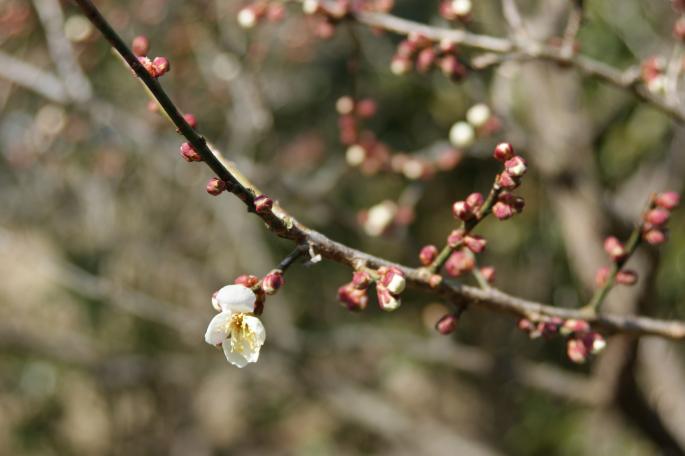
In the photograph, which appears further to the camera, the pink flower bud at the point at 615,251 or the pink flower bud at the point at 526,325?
the pink flower bud at the point at 615,251

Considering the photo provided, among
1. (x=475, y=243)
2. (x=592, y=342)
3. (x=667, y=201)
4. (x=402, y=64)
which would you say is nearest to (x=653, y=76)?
(x=667, y=201)

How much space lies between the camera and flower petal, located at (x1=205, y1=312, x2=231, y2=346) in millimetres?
1050

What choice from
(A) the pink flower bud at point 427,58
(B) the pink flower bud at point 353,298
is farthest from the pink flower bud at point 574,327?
(A) the pink flower bud at point 427,58

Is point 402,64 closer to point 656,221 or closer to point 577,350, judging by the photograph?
point 656,221

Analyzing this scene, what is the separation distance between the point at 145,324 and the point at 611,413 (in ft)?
13.1

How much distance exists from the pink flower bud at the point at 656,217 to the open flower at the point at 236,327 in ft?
2.67

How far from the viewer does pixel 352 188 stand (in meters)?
5.87

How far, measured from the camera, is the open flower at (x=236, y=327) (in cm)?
97

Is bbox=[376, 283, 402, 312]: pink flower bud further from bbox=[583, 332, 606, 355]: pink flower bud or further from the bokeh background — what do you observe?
the bokeh background

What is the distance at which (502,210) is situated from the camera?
1097 millimetres

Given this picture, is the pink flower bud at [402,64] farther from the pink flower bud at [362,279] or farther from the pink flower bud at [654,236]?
the pink flower bud at [362,279]

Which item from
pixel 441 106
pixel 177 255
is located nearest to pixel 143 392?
pixel 177 255

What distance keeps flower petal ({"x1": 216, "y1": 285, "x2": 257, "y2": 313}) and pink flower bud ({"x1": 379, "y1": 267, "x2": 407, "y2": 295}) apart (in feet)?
0.67

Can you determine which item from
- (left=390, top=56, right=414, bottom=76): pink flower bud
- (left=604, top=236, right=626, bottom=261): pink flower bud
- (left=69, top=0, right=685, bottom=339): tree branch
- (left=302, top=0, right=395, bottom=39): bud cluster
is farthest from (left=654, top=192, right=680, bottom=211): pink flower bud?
(left=302, top=0, right=395, bottom=39): bud cluster
